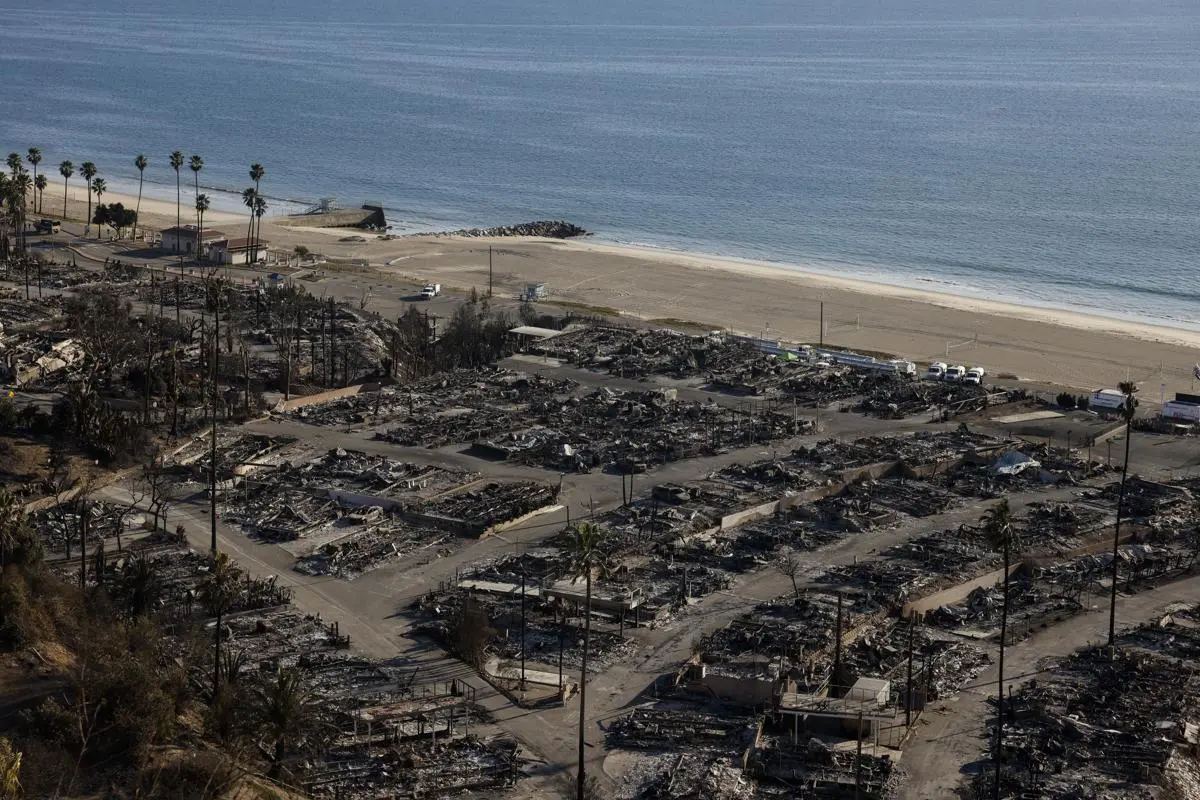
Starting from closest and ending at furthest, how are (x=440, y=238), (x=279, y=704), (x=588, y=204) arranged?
(x=279, y=704), (x=440, y=238), (x=588, y=204)

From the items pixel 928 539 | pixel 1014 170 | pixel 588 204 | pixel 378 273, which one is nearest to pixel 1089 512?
pixel 928 539

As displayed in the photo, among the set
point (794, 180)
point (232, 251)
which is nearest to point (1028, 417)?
point (232, 251)

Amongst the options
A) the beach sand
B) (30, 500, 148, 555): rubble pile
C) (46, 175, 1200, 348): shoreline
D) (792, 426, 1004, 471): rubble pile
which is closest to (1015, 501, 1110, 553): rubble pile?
(792, 426, 1004, 471): rubble pile

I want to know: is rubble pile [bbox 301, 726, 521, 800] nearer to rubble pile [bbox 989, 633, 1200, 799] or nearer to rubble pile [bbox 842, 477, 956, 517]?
rubble pile [bbox 989, 633, 1200, 799]

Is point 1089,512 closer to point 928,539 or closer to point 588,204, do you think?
point 928,539

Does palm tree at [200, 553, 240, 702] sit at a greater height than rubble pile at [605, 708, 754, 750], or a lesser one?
greater

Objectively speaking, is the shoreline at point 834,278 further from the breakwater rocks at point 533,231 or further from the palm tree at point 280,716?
the palm tree at point 280,716

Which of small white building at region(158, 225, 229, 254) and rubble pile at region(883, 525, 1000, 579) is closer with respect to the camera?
rubble pile at region(883, 525, 1000, 579)
